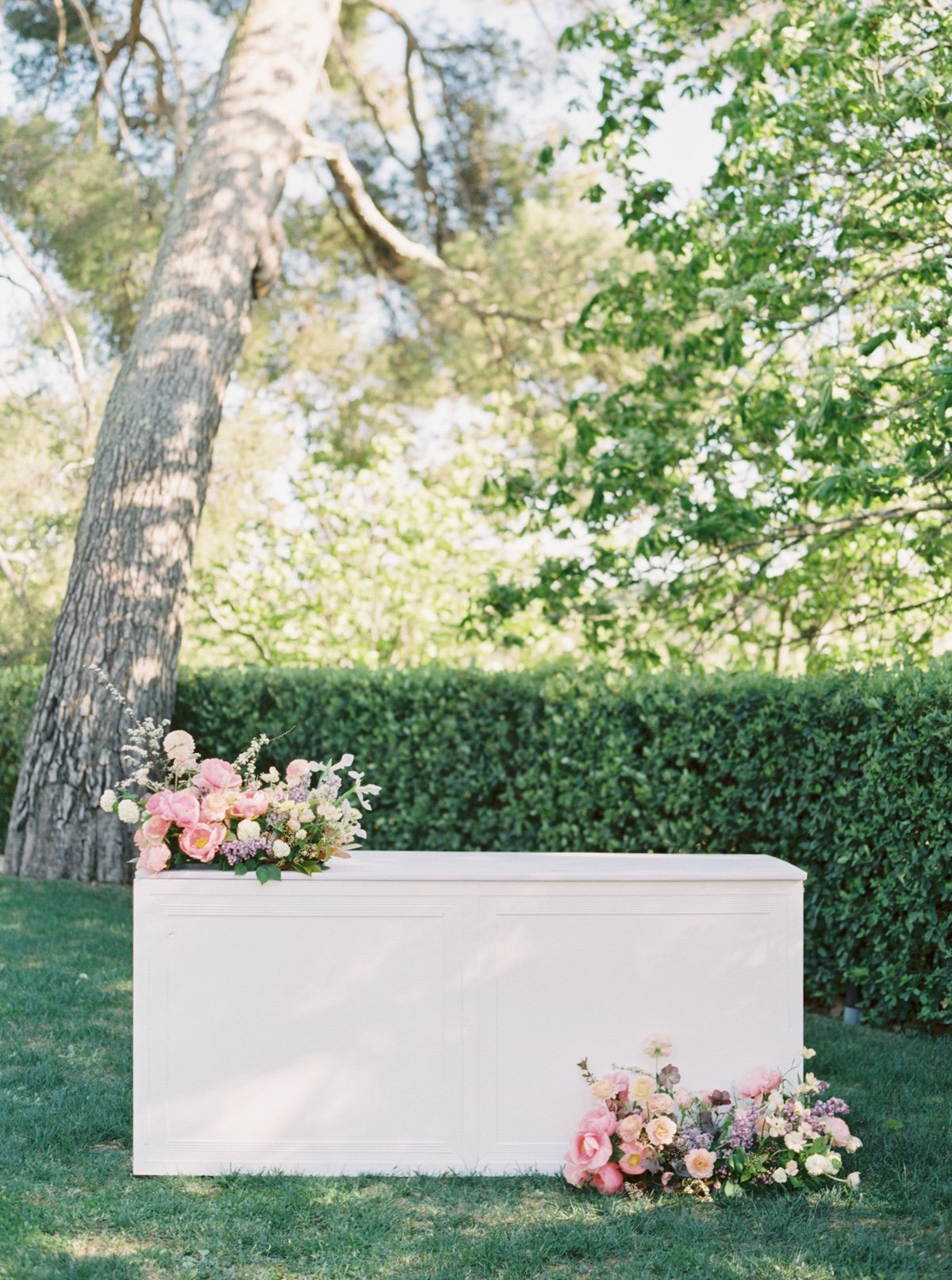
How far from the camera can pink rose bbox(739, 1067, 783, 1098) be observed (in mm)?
3352

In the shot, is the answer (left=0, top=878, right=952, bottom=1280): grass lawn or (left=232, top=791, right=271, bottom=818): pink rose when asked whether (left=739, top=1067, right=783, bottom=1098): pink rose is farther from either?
(left=232, top=791, right=271, bottom=818): pink rose

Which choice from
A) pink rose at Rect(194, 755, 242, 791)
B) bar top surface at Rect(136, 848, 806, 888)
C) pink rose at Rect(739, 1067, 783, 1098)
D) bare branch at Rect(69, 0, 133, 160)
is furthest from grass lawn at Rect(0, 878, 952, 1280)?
bare branch at Rect(69, 0, 133, 160)

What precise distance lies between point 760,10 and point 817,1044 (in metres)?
7.23

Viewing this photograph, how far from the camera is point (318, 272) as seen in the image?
1490cm

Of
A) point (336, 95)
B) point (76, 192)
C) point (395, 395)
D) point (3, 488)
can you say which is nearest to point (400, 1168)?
point (3, 488)

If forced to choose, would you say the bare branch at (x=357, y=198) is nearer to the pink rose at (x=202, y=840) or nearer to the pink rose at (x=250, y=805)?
the pink rose at (x=250, y=805)

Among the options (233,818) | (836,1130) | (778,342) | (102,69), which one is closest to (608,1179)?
(836,1130)

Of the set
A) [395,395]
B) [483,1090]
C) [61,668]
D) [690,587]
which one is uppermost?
[395,395]

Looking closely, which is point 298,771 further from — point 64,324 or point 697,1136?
point 64,324

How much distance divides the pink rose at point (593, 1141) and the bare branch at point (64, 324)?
30.6 ft

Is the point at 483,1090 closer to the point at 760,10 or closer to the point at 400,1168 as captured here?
the point at 400,1168

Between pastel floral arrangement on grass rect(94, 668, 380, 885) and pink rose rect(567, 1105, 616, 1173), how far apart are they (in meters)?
1.01

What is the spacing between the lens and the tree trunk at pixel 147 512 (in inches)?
302

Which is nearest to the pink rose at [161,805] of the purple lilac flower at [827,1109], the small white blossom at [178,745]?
the small white blossom at [178,745]
